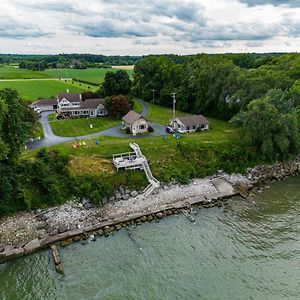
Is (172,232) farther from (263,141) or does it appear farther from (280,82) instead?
(280,82)

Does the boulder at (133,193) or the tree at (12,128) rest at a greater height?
the tree at (12,128)

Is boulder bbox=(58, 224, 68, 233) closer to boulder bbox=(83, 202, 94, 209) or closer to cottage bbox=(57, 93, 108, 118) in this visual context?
boulder bbox=(83, 202, 94, 209)

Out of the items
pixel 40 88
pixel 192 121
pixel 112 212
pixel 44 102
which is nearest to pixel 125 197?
pixel 112 212

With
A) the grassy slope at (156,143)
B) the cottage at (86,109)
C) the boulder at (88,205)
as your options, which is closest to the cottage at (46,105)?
the cottage at (86,109)

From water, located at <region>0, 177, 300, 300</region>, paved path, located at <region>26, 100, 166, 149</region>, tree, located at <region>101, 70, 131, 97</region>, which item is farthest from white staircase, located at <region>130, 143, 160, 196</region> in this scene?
tree, located at <region>101, 70, 131, 97</region>

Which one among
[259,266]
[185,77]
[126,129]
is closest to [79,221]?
[259,266]

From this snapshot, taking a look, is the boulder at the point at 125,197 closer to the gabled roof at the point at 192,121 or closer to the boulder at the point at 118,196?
the boulder at the point at 118,196

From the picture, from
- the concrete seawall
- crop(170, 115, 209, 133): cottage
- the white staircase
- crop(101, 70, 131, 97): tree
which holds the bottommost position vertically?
the concrete seawall
